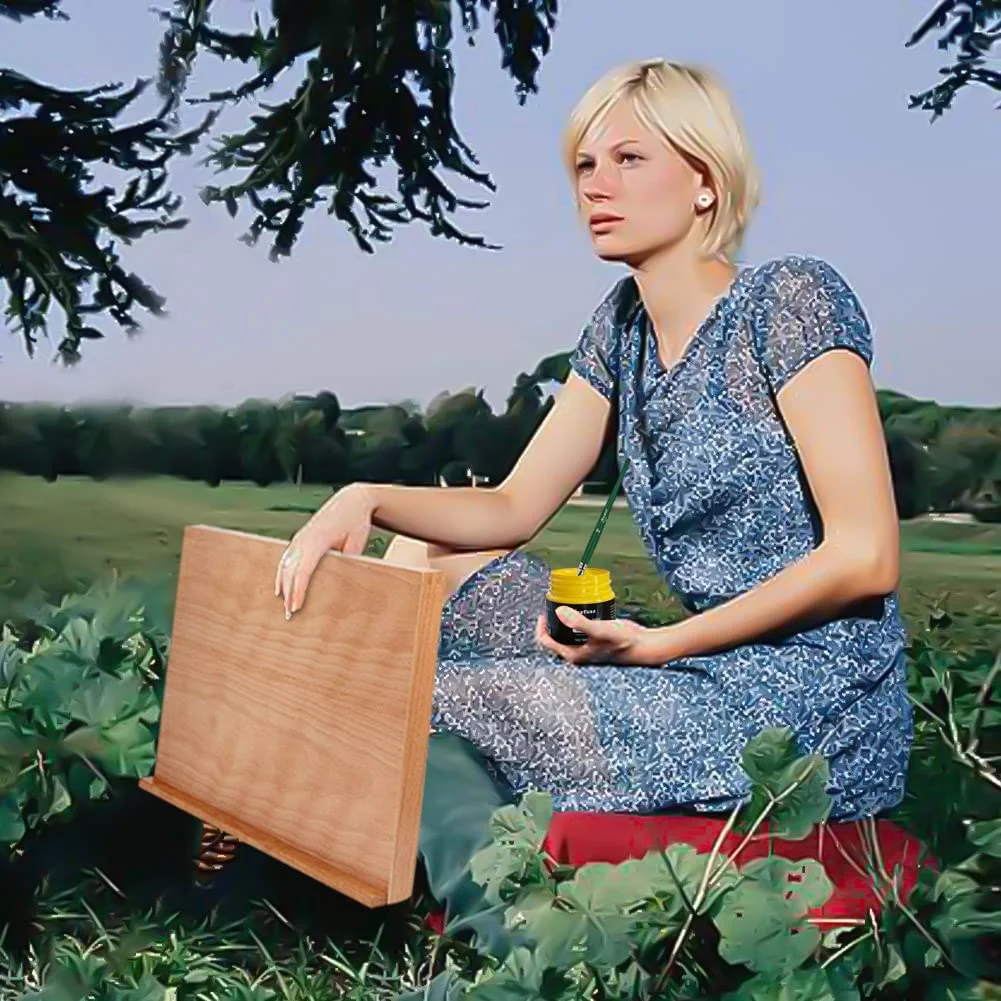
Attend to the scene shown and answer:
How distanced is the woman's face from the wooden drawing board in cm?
51

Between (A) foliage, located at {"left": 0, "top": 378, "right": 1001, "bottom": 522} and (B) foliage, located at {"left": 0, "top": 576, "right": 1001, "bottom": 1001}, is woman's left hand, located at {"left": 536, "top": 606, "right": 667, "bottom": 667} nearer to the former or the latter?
(B) foliage, located at {"left": 0, "top": 576, "right": 1001, "bottom": 1001}

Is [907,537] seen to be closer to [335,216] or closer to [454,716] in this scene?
[454,716]

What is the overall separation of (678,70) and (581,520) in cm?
74

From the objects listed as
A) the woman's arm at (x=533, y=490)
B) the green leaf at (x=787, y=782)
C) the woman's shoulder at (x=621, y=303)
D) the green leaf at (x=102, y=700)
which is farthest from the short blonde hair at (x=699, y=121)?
the green leaf at (x=102, y=700)

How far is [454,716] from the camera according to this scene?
6.02ft

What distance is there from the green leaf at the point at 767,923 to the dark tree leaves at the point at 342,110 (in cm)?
143

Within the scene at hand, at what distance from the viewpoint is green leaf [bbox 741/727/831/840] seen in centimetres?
134

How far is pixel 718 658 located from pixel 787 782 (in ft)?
1.30

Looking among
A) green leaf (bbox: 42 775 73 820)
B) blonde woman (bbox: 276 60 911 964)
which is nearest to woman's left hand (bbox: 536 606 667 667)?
blonde woman (bbox: 276 60 911 964)

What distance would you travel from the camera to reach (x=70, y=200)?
110 inches

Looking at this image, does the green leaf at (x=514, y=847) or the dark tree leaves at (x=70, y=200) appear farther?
the dark tree leaves at (x=70, y=200)

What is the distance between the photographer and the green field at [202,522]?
2338 mm

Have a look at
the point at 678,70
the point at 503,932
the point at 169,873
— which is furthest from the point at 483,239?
the point at 503,932

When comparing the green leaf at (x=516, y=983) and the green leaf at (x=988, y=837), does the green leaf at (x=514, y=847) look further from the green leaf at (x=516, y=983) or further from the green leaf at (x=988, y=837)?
the green leaf at (x=988, y=837)
